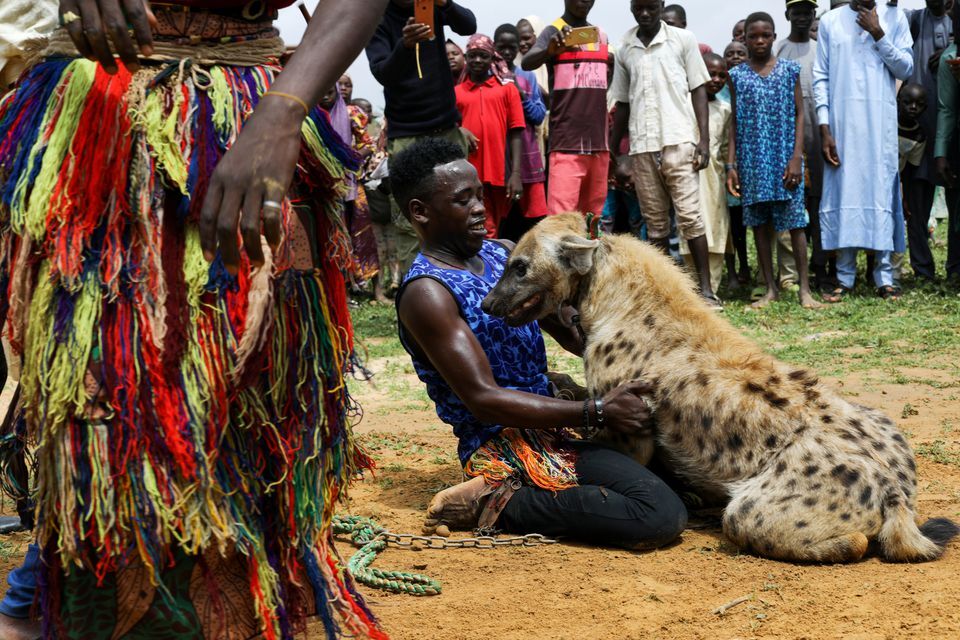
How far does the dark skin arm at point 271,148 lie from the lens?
6.11 feet

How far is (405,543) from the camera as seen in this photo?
4.30 m

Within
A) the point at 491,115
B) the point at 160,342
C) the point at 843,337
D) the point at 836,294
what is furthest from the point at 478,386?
the point at 836,294

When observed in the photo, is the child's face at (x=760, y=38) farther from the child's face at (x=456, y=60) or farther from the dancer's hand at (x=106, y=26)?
the dancer's hand at (x=106, y=26)

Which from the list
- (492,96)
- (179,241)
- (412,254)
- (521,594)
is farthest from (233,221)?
(412,254)

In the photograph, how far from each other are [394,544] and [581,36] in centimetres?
637

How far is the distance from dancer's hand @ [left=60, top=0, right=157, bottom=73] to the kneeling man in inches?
94.3

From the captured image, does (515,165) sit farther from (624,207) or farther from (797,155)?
(624,207)

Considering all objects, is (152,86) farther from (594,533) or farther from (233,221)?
(594,533)

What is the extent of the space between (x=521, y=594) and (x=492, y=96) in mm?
7117

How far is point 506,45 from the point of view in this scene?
37.3 ft

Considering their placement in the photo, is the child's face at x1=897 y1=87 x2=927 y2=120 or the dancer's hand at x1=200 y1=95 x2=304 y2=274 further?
the child's face at x1=897 y1=87 x2=927 y2=120

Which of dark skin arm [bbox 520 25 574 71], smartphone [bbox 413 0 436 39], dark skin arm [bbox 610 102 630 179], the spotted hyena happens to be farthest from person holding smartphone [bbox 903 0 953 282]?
the spotted hyena

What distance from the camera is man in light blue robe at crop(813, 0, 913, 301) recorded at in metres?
10.1

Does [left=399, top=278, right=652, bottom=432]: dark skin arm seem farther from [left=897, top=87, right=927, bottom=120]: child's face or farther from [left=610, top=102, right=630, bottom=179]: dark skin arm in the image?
[left=897, top=87, right=927, bottom=120]: child's face
